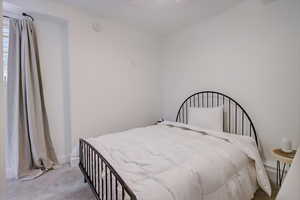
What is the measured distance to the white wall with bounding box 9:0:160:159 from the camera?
2.55 meters

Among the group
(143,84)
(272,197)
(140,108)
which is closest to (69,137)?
(140,108)

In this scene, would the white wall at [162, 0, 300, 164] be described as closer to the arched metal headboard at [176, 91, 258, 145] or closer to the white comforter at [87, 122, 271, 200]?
the arched metal headboard at [176, 91, 258, 145]

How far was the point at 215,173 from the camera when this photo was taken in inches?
54.3

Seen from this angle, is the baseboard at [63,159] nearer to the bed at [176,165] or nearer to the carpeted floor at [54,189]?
the carpeted floor at [54,189]

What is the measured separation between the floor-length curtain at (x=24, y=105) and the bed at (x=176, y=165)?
2.83 feet

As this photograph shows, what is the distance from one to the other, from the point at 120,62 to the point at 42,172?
221cm

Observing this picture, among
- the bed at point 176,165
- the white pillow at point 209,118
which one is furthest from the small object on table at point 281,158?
the white pillow at point 209,118

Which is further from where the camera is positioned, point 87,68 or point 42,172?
point 87,68

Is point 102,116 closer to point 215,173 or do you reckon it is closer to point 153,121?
point 153,121

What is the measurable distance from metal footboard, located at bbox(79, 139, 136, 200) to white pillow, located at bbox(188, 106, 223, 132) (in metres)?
1.65

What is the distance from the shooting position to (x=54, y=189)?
192cm

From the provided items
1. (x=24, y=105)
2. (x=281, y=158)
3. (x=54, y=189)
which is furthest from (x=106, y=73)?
(x=281, y=158)

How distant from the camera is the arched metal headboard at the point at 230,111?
2.33 metres

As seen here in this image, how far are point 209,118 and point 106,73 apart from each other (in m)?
1.97
